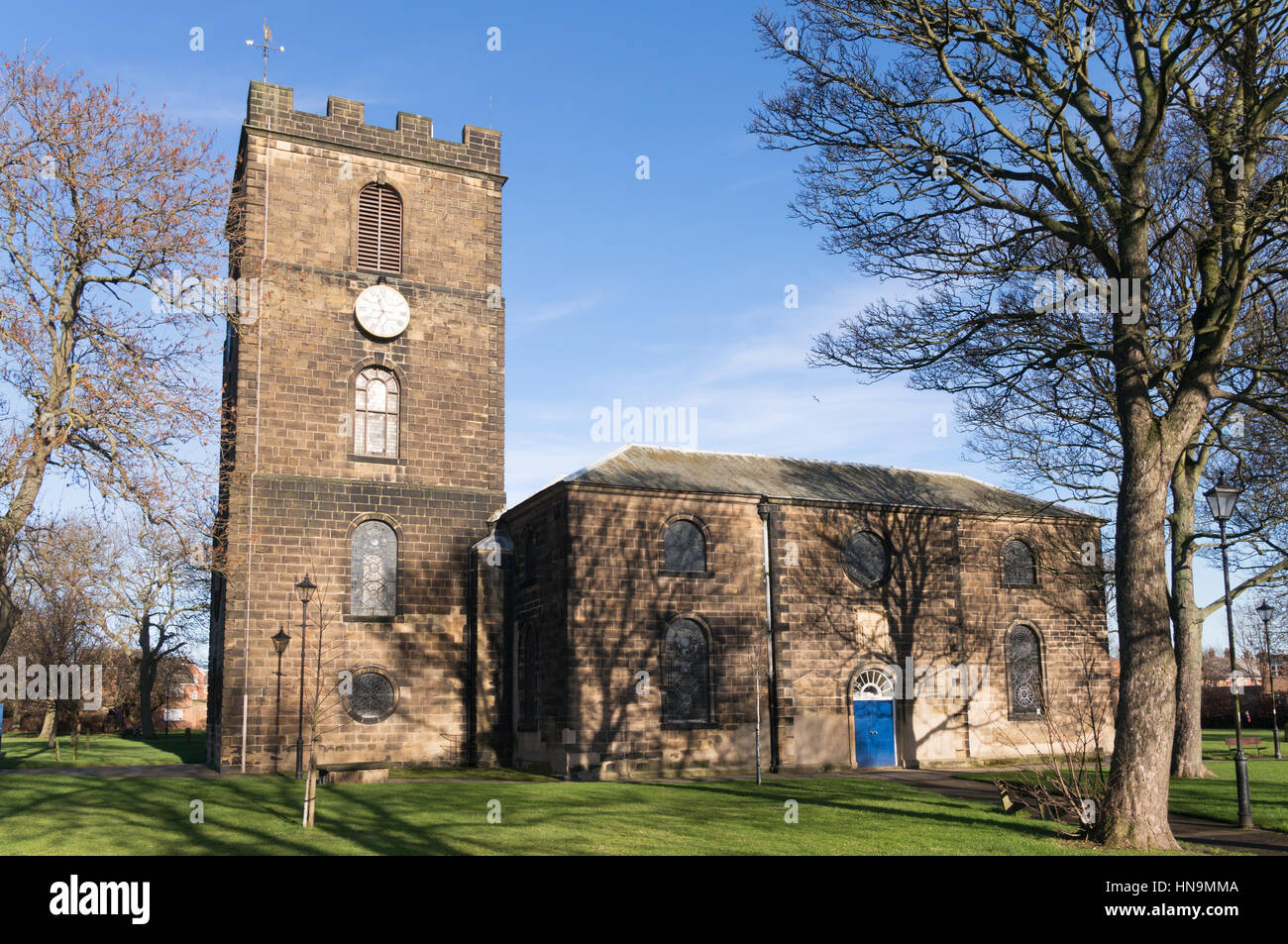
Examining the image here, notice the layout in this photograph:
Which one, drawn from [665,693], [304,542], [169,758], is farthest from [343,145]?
[169,758]

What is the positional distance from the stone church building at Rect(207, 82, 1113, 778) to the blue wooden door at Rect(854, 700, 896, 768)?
0.28ft

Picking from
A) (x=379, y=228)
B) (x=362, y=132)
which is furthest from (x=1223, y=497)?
(x=362, y=132)

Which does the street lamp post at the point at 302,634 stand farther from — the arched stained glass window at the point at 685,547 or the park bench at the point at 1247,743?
the park bench at the point at 1247,743

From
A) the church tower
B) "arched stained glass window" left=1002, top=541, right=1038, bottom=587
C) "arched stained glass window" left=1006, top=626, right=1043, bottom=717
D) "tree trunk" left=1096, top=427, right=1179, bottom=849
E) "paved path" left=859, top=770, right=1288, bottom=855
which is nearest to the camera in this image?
"tree trunk" left=1096, top=427, right=1179, bottom=849

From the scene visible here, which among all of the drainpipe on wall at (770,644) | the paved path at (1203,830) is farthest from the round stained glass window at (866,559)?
the paved path at (1203,830)

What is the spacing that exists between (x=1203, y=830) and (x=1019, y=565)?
1583 cm

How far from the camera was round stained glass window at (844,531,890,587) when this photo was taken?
91.8ft

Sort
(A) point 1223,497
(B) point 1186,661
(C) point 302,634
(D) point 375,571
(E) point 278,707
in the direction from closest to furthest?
(A) point 1223,497 < (B) point 1186,661 < (E) point 278,707 < (C) point 302,634 < (D) point 375,571

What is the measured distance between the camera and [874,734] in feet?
89.2

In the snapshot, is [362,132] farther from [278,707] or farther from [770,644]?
[770,644]

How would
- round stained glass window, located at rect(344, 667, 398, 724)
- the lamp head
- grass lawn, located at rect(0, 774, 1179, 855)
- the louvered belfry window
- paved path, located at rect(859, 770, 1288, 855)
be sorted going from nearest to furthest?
grass lawn, located at rect(0, 774, 1179, 855) < paved path, located at rect(859, 770, 1288, 855) < the lamp head < round stained glass window, located at rect(344, 667, 398, 724) < the louvered belfry window

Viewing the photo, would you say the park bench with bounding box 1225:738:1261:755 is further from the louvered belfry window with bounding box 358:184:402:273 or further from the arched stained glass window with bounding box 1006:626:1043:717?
the louvered belfry window with bounding box 358:184:402:273

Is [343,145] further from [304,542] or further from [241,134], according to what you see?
[304,542]

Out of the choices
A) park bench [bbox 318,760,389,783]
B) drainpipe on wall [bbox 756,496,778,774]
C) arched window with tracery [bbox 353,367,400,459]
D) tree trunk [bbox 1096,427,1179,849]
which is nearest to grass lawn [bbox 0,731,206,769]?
park bench [bbox 318,760,389,783]
